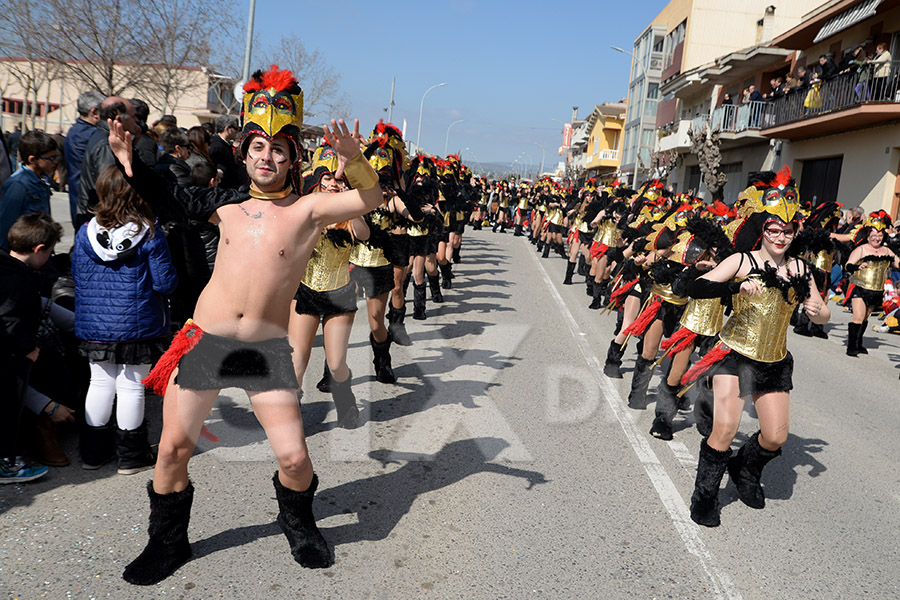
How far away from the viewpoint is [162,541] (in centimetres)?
320

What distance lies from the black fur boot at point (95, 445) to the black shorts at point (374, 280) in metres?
2.64

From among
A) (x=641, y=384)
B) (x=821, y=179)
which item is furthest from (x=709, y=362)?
(x=821, y=179)

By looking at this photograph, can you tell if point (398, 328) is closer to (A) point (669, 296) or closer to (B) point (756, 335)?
(A) point (669, 296)

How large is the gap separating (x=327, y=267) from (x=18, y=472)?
92.7 inches

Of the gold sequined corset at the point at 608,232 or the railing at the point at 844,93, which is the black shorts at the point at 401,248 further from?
the railing at the point at 844,93

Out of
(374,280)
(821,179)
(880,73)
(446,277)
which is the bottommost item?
(446,277)

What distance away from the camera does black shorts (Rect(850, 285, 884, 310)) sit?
10359mm

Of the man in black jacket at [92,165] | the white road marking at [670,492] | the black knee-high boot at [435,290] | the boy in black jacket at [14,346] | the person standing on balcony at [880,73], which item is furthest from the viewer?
the person standing on balcony at [880,73]

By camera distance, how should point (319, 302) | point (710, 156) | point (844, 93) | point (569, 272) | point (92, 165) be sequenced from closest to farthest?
point (319, 302), point (92, 165), point (569, 272), point (844, 93), point (710, 156)

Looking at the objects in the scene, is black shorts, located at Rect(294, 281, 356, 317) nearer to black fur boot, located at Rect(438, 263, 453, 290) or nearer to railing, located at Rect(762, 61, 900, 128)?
black fur boot, located at Rect(438, 263, 453, 290)

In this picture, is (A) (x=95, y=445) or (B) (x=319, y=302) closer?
(A) (x=95, y=445)

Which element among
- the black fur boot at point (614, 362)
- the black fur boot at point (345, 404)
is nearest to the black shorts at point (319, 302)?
the black fur boot at point (345, 404)

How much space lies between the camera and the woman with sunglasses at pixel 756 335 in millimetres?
4211

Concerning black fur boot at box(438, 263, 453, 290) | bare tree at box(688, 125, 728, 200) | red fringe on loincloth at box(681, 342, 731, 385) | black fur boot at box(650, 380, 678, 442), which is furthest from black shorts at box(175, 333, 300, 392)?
bare tree at box(688, 125, 728, 200)
